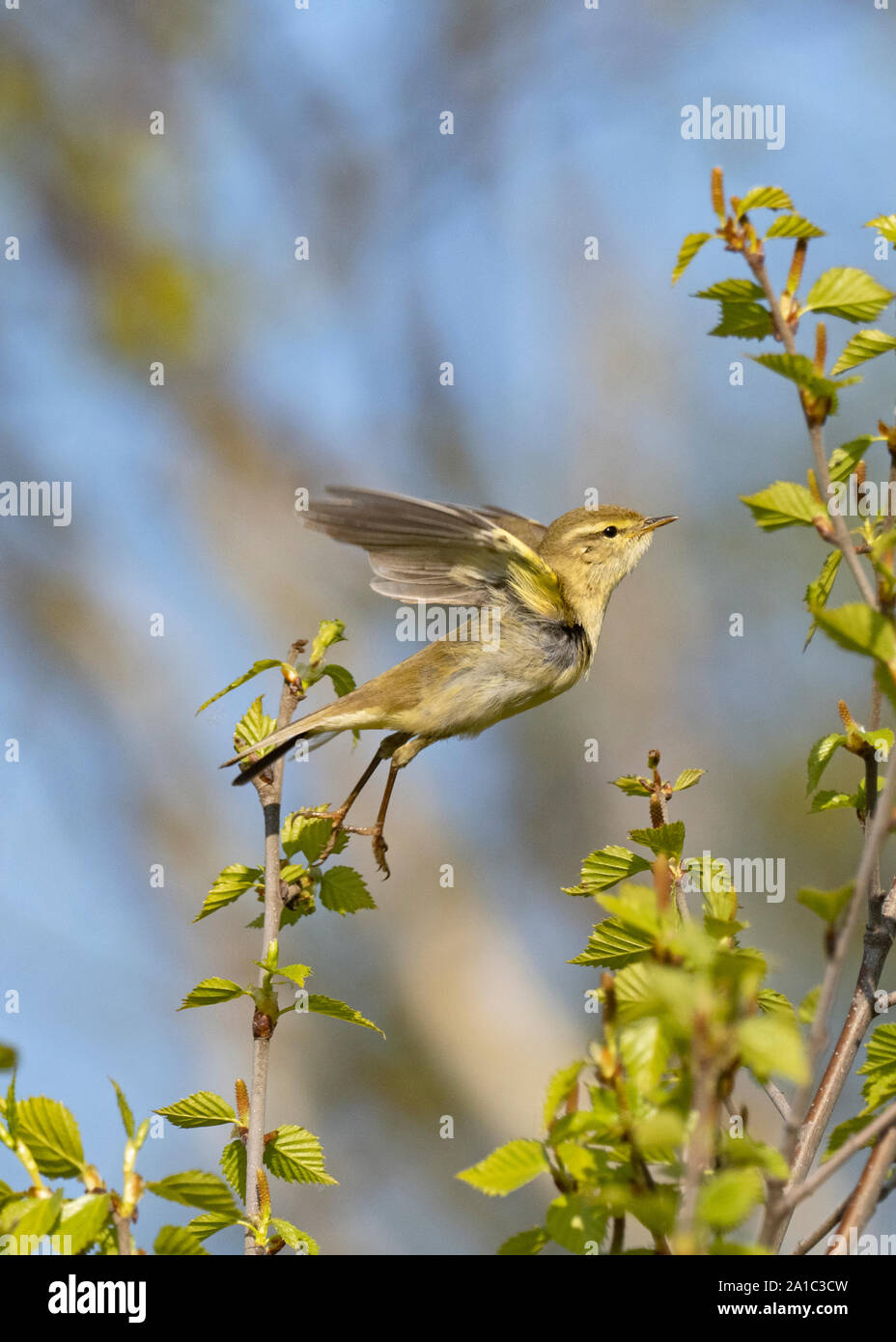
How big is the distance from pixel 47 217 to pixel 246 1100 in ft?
30.2

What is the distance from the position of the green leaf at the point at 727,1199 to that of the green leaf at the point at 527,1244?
0.32m

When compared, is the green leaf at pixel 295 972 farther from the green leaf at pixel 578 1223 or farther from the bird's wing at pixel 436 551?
the bird's wing at pixel 436 551

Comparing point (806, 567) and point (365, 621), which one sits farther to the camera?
point (806, 567)

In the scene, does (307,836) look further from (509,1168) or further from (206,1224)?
(509,1168)

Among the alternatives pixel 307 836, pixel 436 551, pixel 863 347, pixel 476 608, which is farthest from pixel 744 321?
pixel 476 608

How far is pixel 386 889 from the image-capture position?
8.55 metres

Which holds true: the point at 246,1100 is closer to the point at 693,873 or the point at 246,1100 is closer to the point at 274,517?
the point at 693,873

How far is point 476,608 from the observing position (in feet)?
13.7

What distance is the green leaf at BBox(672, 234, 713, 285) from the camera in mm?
1902

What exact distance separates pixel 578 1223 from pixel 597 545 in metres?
3.50

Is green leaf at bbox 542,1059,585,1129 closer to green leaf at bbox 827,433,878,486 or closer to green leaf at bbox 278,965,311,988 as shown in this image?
green leaf at bbox 278,965,311,988
